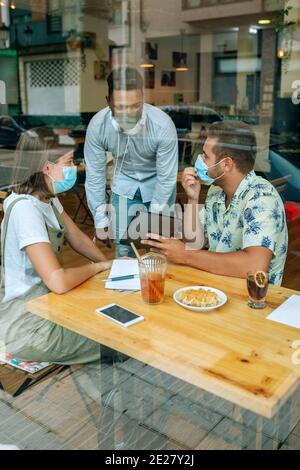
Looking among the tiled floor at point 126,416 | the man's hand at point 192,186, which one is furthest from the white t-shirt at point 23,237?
the man's hand at point 192,186

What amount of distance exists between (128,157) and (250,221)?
1.06m

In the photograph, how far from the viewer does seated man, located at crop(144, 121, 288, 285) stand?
142 centimetres

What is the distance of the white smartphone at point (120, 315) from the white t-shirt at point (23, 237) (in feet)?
1.01

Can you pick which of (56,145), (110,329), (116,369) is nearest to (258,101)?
(56,145)

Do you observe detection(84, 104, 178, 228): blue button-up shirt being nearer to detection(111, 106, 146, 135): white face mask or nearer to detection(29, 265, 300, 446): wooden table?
detection(111, 106, 146, 135): white face mask

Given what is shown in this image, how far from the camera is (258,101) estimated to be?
451 centimetres

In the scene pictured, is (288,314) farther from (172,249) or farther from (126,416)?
(126,416)

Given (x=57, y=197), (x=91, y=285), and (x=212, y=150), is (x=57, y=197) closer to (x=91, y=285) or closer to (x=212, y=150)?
(x=91, y=285)

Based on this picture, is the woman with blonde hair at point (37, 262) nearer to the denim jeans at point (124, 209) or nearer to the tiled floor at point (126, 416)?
the tiled floor at point (126, 416)

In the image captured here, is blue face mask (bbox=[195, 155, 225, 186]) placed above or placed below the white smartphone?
above

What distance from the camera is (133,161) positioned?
239cm

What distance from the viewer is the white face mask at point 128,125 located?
2.32 meters

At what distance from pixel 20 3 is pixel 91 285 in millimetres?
1573

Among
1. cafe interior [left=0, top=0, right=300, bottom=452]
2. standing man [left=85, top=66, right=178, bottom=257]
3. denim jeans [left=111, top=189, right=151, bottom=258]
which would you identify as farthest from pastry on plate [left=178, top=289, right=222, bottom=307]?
denim jeans [left=111, top=189, right=151, bottom=258]
